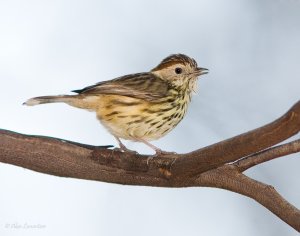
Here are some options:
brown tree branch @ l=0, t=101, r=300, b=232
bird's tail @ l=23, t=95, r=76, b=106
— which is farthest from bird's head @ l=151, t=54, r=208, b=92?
brown tree branch @ l=0, t=101, r=300, b=232

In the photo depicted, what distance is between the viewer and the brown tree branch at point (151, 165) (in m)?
2.12

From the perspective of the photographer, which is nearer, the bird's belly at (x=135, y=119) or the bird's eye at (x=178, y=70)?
the bird's belly at (x=135, y=119)

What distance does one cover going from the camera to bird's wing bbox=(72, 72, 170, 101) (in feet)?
9.17

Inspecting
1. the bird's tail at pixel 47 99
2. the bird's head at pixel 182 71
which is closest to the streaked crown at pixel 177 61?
the bird's head at pixel 182 71

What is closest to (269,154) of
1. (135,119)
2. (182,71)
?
(135,119)

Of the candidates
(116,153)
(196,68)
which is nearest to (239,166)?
(116,153)

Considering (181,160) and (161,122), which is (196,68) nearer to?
(161,122)

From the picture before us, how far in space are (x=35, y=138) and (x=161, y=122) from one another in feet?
2.01

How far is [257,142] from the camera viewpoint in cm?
180

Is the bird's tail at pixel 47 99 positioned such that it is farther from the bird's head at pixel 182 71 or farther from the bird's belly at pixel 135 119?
the bird's head at pixel 182 71

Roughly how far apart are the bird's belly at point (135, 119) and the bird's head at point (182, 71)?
0.74 feet

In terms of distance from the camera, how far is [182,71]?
3045 millimetres

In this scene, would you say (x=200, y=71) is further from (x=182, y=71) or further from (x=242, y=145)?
(x=242, y=145)

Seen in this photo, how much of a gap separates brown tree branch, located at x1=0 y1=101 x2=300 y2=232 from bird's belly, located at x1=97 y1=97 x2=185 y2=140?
14.5 inches
